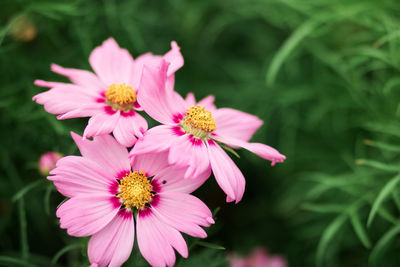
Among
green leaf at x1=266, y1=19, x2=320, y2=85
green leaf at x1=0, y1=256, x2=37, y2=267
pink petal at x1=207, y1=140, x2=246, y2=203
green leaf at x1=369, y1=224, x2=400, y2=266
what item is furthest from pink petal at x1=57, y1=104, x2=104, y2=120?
green leaf at x1=369, y1=224, x2=400, y2=266

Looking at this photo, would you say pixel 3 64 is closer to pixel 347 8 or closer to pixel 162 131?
pixel 162 131

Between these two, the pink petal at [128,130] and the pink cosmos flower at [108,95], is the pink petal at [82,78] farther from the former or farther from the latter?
the pink petal at [128,130]

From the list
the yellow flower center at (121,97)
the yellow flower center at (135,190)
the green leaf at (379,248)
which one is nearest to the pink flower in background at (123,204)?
the yellow flower center at (135,190)

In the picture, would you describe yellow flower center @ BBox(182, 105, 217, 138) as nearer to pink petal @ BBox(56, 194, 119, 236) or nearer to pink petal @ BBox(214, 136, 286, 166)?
pink petal @ BBox(214, 136, 286, 166)

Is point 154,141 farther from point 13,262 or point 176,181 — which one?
point 13,262

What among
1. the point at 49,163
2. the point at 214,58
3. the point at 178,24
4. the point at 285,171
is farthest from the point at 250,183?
the point at 49,163

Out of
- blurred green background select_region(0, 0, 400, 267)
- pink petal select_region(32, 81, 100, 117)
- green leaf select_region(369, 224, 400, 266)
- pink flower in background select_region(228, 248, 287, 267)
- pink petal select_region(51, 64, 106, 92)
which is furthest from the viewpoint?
pink flower in background select_region(228, 248, 287, 267)
